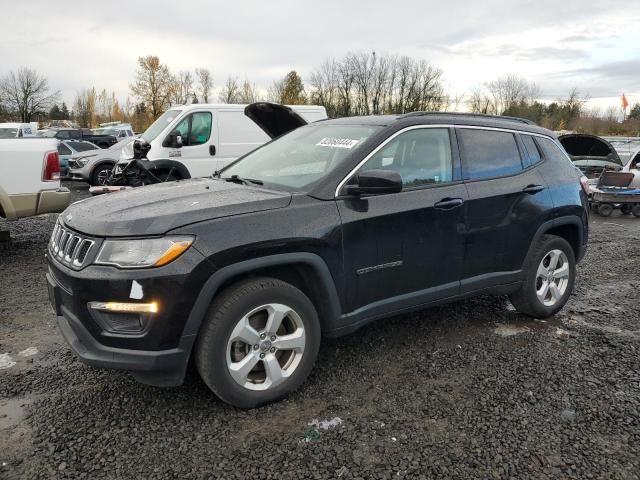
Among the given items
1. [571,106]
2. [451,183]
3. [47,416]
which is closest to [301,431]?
[47,416]

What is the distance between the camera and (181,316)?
Answer: 2.63 metres

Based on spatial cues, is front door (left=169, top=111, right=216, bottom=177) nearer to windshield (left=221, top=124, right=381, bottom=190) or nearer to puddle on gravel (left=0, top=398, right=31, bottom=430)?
windshield (left=221, top=124, right=381, bottom=190)

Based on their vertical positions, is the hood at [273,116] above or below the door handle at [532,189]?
above

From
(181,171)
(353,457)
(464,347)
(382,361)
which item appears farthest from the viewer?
(181,171)

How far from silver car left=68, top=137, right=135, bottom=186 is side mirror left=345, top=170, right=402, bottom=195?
11.2 meters

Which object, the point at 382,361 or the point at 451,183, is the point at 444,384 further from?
the point at 451,183

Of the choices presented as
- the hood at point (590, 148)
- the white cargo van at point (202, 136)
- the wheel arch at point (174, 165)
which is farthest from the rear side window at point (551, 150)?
the hood at point (590, 148)

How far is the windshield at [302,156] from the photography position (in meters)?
3.39

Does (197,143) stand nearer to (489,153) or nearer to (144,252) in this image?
(489,153)

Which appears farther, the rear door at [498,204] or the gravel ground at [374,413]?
the rear door at [498,204]

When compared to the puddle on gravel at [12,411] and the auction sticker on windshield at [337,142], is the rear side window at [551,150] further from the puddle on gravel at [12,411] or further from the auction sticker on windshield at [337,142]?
the puddle on gravel at [12,411]

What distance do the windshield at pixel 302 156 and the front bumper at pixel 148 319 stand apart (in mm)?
1027

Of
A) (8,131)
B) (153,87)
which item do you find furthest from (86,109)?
(8,131)

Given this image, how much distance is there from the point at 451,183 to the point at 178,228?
6.71 feet
